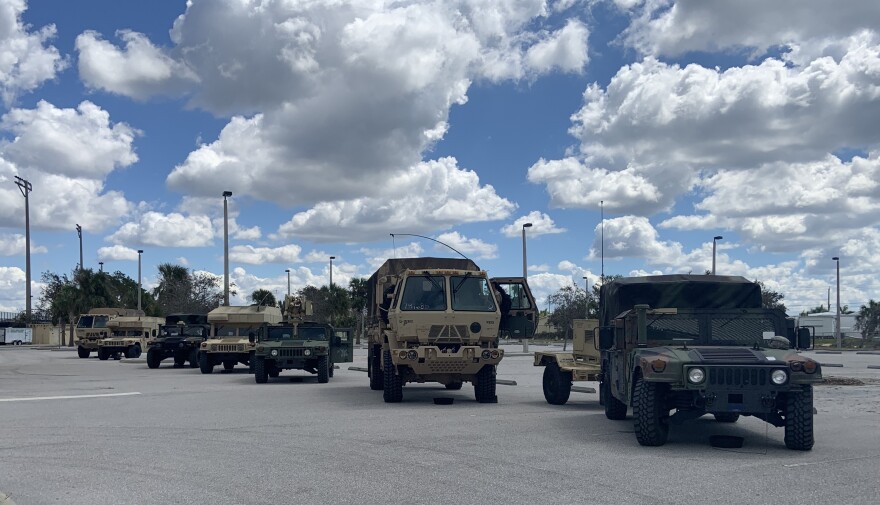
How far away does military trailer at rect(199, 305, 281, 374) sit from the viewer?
2750 centimetres

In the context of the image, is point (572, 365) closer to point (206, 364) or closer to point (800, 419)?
point (800, 419)

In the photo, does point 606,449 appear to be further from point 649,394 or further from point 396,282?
point 396,282

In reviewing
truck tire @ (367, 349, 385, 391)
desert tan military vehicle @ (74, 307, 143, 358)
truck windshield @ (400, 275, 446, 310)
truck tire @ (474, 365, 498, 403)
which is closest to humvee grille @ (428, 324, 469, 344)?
truck windshield @ (400, 275, 446, 310)

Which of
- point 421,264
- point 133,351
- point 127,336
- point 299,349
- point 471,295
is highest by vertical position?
point 421,264

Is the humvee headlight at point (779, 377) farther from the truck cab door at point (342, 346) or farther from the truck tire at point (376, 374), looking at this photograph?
the truck cab door at point (342, 346)

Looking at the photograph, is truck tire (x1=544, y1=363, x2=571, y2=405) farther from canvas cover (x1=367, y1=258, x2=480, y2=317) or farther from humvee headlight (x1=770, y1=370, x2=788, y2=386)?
humvee headlight (x1=770, y1=370, x2=788, y2=386)

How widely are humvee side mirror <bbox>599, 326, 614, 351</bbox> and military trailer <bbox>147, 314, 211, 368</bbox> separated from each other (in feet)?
72.7

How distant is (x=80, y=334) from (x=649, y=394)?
40428mm

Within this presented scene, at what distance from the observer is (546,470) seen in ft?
28.8

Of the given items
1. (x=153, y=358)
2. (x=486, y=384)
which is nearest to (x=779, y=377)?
(x=486, y=384)

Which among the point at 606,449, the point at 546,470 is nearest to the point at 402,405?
the point at 606,449

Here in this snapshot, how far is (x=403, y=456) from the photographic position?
972 centimetres

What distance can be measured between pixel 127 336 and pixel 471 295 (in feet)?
101

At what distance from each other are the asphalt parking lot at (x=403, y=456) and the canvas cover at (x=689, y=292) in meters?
1.78
